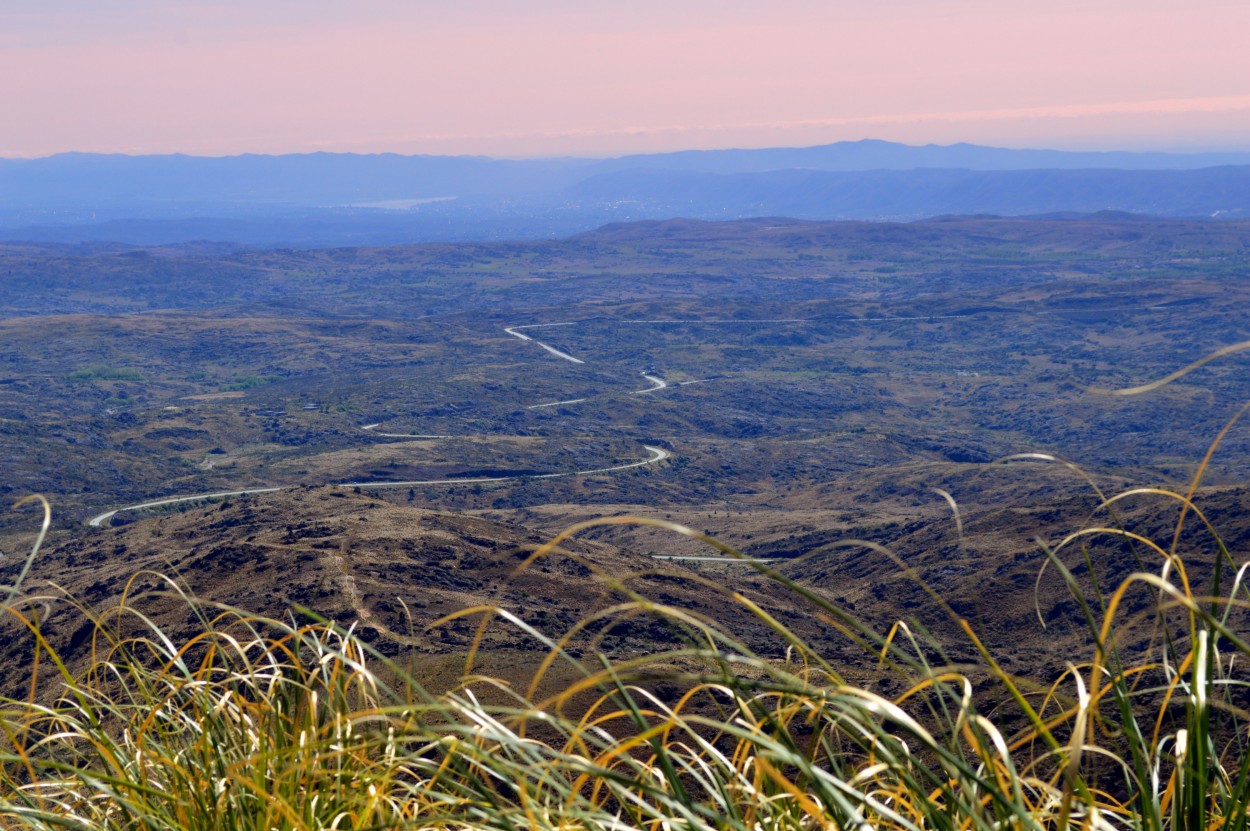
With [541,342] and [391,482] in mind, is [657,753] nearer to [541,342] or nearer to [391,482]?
[391,482]

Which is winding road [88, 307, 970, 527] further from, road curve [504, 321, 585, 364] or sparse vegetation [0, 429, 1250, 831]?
sparse vegetation [0, 429, 1250, 831]

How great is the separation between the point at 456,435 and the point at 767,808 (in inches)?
2357

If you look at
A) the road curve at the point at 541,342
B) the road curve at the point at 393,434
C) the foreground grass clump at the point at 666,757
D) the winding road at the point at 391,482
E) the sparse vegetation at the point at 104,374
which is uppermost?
the foreground grass clump at the point at 666,757

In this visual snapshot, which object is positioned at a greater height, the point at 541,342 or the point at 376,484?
the point at 376,484

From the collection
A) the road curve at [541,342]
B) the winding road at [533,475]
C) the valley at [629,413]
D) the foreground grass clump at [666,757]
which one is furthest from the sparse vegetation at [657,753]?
the road curve at [541,342]

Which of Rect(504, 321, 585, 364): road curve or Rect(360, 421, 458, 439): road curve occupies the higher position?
Rect(360, 421, 458, 439): road curve

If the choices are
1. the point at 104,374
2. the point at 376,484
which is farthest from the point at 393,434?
the point at 104,374

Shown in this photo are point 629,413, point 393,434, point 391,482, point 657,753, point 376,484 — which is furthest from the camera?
point 629,413

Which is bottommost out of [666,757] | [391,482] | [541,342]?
[541,342]

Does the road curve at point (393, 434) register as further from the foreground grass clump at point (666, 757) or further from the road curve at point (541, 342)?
the foreground grass clump at point (666, 757)

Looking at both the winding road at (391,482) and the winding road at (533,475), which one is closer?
the winding road at (391,482)

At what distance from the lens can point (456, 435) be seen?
62.8 m

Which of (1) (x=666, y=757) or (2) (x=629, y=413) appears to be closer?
(1) (x=666, y=757)

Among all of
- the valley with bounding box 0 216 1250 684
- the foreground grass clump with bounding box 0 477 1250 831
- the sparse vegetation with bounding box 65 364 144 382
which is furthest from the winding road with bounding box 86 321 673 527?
the sparse vegetation with bounding box 65 364 144 382
